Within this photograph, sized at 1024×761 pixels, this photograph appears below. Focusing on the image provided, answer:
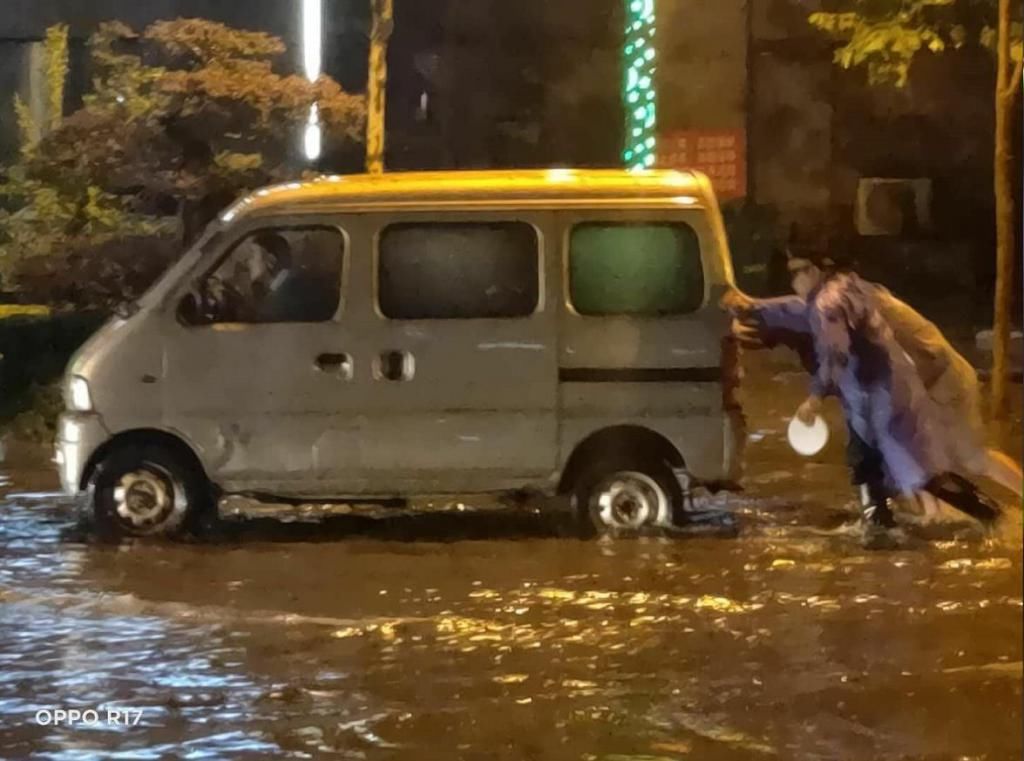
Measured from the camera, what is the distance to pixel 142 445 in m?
8.13

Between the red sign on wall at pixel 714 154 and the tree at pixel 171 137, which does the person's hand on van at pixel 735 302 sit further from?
the tree at pixel 171 137

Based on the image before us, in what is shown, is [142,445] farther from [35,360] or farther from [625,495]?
[35,360]

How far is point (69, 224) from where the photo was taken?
45.0ft

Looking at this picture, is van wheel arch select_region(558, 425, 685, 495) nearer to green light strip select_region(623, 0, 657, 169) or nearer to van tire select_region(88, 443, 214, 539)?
van tire select_region(88, 443, 214, 539)

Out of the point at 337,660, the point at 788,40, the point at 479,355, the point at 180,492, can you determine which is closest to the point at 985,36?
the point at 788,40

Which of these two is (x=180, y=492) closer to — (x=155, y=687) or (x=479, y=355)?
(x=479, y=355)

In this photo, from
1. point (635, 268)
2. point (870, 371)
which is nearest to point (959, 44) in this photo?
point (870, 371)

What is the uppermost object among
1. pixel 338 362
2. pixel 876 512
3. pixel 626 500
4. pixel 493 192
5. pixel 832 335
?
pixel 493 192

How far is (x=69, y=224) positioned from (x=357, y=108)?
8.90ft

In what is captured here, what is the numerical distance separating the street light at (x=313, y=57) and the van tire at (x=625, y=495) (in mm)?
5670

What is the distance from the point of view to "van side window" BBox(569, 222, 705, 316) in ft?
26.0

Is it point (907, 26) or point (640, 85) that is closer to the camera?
point (907, 26)

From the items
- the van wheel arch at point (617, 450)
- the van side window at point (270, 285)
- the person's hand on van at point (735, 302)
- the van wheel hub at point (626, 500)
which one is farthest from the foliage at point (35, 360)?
the person's hand on van at point (735, 302)

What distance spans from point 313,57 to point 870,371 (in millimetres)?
6817
